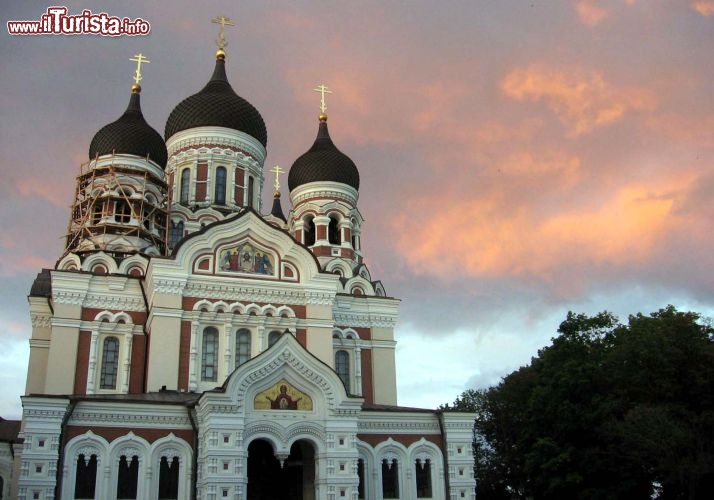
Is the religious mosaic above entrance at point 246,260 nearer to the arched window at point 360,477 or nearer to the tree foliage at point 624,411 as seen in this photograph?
the arched window at point 360,477

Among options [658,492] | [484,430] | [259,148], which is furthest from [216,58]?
[658,492]

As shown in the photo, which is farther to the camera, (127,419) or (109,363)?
(109,363)

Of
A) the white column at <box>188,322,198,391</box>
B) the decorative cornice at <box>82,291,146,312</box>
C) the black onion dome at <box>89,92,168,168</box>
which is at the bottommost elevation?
the white column at <box>188,322,198,391</box>

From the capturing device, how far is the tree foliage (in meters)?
20.7

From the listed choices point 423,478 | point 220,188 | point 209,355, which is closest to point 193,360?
point 209,355

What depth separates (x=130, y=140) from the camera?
88.9ft

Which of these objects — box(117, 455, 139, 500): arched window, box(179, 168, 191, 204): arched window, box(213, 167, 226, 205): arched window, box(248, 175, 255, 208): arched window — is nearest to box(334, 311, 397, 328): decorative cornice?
box(248, 175, 255, 208): arched window

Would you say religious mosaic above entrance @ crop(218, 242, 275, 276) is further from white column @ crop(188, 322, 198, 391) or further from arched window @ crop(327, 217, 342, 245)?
arched window @ crop(327, 217, 342, 245)

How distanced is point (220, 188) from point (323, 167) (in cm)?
439

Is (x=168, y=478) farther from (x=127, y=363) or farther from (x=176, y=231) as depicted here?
(x=176, y=231)

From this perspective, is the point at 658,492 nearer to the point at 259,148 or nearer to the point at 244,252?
the point at 244,252

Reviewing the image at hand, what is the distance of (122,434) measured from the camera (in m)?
18.1

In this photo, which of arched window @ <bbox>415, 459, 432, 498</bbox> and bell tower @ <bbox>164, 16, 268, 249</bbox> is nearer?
arched window @ <bbox>415, 459, 432, 498</bbox>

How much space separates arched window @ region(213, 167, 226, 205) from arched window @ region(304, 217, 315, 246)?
3437 mm
